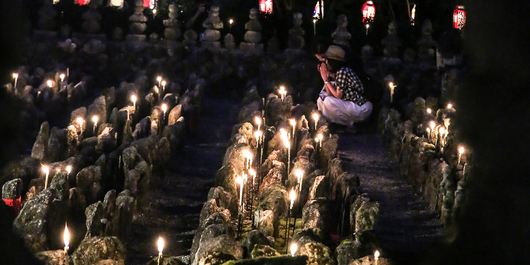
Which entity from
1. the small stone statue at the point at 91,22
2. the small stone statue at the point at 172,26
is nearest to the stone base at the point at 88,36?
the small stone statue at the point at 91,22

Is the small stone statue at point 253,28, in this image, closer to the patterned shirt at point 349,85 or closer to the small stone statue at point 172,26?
the small stone statue at point 172,26

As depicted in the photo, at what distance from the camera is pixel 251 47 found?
1152 centimetres

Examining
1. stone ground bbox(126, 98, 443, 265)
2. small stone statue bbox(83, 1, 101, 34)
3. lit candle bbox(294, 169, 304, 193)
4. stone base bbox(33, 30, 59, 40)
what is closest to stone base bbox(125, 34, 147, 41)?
small stone statue bbox(83, 1, 101, 34)

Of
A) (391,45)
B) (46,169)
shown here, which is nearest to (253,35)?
(391,45)

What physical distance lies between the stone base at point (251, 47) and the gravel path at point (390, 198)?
3.74 m

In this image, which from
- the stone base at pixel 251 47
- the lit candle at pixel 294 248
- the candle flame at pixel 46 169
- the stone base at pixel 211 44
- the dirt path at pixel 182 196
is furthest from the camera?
the stone base at pixel 211 44

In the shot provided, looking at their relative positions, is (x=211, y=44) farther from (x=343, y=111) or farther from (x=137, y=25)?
(x=343, y=111)

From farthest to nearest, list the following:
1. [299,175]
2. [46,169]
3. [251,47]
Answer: [251,47]
[299,175]
[46,169]

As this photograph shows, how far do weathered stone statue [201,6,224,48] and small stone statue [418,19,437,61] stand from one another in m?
3.33

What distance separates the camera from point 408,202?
5734 mm

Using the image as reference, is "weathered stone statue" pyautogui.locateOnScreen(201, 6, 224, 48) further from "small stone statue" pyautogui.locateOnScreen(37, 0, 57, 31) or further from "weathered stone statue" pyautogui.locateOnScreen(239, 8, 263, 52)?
"small stone statue" pyautogui.locateOnScreen(37, 0, 57, 31)

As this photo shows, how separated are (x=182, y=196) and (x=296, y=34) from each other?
21.2 ft

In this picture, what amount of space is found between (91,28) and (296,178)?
7.84 meters

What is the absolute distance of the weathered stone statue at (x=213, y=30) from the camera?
11.7 m
